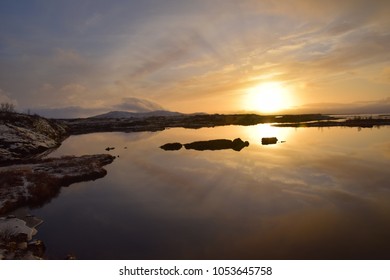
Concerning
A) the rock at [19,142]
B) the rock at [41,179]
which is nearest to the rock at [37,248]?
the rock at [41,179]

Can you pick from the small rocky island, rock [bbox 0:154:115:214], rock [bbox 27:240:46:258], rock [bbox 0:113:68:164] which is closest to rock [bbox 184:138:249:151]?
the small rocky island

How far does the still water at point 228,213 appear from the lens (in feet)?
46.2

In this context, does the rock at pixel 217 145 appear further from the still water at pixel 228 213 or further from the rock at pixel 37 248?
the rock at pixel 37 248

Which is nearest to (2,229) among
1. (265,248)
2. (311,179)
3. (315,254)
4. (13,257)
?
(13,257)

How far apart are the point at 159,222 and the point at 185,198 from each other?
5.05 metres

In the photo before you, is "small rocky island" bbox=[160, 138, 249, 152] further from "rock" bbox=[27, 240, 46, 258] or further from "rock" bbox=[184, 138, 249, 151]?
"rock" bbox=[27, 240, 46, 258]

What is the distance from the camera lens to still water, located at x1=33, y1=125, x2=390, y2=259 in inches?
555

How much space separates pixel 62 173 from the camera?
101ft

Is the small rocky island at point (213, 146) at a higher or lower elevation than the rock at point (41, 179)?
higher

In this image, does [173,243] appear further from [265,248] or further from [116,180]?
[116,180]

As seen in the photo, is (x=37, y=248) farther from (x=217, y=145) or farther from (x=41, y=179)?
(x=217, y=145)

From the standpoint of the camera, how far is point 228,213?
18.9 metres

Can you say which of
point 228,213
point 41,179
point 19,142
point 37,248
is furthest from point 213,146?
point 37,248

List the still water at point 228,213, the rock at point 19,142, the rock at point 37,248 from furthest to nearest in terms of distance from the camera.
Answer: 1. the rock at point 19,142
2. the still water at point 228,213
3. the rock at point 37,248
